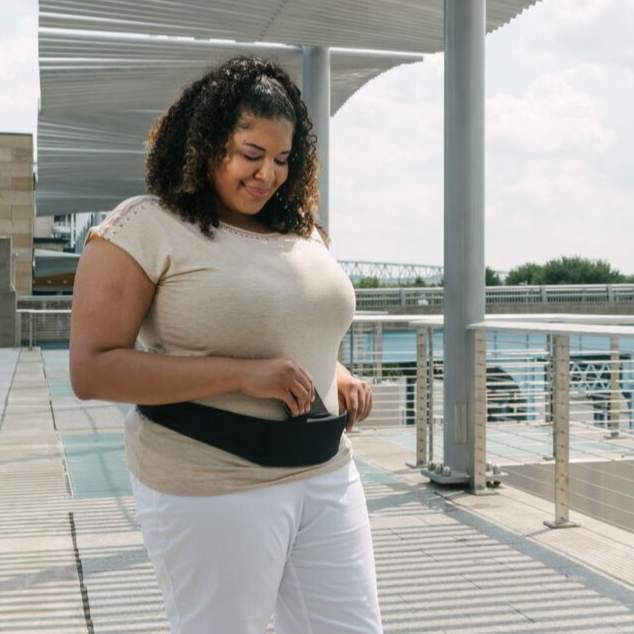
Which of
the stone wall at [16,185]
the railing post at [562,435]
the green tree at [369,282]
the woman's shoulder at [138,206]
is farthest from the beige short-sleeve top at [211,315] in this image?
the green tree at [369,282]

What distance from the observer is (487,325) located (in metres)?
5.20

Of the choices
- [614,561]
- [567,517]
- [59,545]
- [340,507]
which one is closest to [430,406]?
[567,517]

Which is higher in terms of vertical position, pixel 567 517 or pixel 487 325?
pixel 487 325

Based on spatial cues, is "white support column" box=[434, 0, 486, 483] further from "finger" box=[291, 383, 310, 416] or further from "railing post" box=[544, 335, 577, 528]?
"finger" box=[291, 383, 310, 416]

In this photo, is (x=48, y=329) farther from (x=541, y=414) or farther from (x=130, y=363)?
(x=130, y=363)

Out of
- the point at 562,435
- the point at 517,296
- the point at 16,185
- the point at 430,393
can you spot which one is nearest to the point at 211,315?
the point at 562,435

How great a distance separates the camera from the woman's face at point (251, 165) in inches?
58.8

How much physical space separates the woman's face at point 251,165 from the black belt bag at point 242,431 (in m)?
0.31

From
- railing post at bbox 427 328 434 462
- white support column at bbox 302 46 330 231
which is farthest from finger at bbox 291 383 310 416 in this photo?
white support column at bbox 302 46 330 231

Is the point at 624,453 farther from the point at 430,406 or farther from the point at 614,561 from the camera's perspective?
the point at 614,561

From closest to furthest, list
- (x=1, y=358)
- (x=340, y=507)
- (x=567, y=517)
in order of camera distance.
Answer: (x=340, y=507) → (x=567, y=517) → (x=1, y=358)

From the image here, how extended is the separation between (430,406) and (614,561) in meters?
2.30

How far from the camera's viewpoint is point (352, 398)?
5.31 feet

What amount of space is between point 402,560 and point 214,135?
2702 mm
